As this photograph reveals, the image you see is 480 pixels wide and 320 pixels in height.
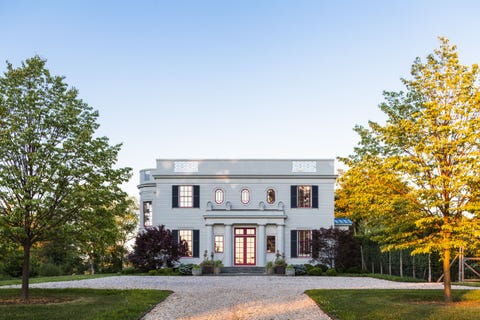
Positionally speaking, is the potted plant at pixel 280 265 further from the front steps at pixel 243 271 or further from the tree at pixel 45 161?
the tree at pixel 45 161

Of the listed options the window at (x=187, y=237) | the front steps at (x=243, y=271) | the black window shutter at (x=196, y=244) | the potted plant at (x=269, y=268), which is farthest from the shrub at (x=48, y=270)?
the potted plant at (x=269, y=268)

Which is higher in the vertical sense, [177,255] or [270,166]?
[270,166]

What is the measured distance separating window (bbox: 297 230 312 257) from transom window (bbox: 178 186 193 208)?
727 centimetres

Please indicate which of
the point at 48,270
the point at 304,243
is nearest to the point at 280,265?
the point at 304,243

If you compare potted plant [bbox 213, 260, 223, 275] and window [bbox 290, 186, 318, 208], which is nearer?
potted plant [bbox 213, 260, 223, 275]

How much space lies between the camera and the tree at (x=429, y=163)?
13.7m

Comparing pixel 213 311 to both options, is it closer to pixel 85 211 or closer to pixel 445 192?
pixel 85 211

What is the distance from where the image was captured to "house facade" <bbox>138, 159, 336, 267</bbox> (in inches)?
1289

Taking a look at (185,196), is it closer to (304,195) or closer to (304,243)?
(304,195)

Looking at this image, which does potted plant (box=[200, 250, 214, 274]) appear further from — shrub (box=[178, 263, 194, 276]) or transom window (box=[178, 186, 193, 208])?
transom window (box=[178, 186, 193, 208])

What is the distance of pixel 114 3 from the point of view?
17875 mm

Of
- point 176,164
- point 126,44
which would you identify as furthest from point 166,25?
point 176,164

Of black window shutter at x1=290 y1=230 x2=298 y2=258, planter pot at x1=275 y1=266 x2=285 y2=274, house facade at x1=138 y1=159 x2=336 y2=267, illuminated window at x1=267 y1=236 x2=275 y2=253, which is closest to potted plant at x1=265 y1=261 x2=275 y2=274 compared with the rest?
planter pot at x1=275 y1=266 x2=285 y2=274

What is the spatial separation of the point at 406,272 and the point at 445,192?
14.0 metres
